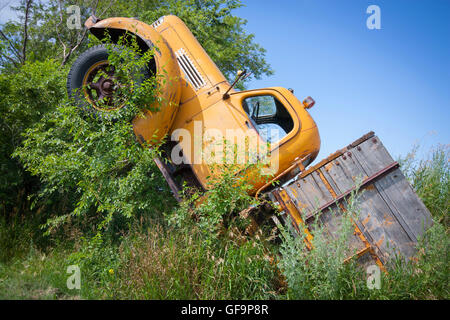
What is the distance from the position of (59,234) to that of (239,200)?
3380mm

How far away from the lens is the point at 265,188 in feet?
15.0

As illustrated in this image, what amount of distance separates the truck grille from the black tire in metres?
0.78

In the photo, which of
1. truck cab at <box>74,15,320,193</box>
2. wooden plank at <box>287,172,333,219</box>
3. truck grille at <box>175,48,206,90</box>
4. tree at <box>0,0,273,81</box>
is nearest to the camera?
wooden plank at <box>287,172,333,219</box>

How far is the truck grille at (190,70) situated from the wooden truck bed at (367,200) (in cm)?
226

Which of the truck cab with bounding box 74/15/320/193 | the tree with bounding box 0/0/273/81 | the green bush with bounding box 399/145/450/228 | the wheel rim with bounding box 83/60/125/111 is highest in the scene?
the tree with bounding box 0/0/273/81

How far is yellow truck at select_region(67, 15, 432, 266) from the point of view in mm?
3668

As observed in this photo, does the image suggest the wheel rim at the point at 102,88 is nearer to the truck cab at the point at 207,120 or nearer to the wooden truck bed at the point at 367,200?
the truck cab at the point at 207,120

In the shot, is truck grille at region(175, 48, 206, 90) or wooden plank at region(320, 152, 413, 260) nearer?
wooden plank at region(320, 152, 413, 260)

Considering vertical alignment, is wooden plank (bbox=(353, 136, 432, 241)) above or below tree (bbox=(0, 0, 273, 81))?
below

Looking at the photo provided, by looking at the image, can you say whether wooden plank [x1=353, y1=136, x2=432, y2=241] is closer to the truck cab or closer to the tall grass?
the tall grass

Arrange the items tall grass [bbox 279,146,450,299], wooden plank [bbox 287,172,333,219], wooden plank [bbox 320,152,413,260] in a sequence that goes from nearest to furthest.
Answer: tall grass [bbox 279,146,450,299]
wooden plank [bbox 320,152,413,260]
wooden plank [bbox 287,172,333,219]

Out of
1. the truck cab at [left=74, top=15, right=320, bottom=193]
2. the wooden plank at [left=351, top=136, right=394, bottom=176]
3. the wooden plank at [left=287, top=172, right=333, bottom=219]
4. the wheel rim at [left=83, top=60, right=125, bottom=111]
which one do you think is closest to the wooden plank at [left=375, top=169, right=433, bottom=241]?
the wooden plank at [left=351, top=136, right=394, bottom=176]

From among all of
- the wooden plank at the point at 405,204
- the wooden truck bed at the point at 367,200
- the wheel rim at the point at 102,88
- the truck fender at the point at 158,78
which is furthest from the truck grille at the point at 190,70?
the wooden plank at the point at 405,204
